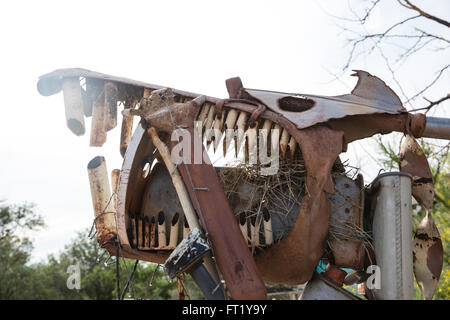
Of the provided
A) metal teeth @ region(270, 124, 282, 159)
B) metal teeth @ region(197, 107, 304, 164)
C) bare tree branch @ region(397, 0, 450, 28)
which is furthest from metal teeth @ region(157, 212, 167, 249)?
bare tree branch @ region(397, 0, 450, 28)

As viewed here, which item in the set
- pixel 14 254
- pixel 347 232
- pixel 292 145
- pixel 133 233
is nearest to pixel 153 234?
pixel 133 233

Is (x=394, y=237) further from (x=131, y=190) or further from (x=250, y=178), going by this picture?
(x=131, y=190)

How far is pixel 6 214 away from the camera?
937 inches

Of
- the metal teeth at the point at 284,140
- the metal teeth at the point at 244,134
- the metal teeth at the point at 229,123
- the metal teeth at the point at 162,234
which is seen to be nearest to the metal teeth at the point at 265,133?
the metal teeth at the point at 244,134

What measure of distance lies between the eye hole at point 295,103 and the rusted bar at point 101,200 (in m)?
1.50

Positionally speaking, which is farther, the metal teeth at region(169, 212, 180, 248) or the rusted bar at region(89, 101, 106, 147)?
the rusted bar at region(89, 101, 106, 147)

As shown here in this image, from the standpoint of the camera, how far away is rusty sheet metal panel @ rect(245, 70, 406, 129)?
3326mm

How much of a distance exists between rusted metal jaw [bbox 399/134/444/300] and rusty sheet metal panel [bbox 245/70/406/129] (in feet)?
1.18

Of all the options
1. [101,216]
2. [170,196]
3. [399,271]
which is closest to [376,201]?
[399,271]

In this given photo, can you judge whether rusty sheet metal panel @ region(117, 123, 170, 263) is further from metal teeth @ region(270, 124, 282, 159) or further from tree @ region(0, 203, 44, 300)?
tree @ region(0, 203, 44, 300)

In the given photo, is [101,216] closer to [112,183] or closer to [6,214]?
[112,183]

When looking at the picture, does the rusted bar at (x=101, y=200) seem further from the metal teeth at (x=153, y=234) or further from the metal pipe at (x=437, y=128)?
the metal pipe at (x=437, y=128)

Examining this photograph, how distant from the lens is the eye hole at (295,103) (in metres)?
3.55

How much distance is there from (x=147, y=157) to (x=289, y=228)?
4.27ft
